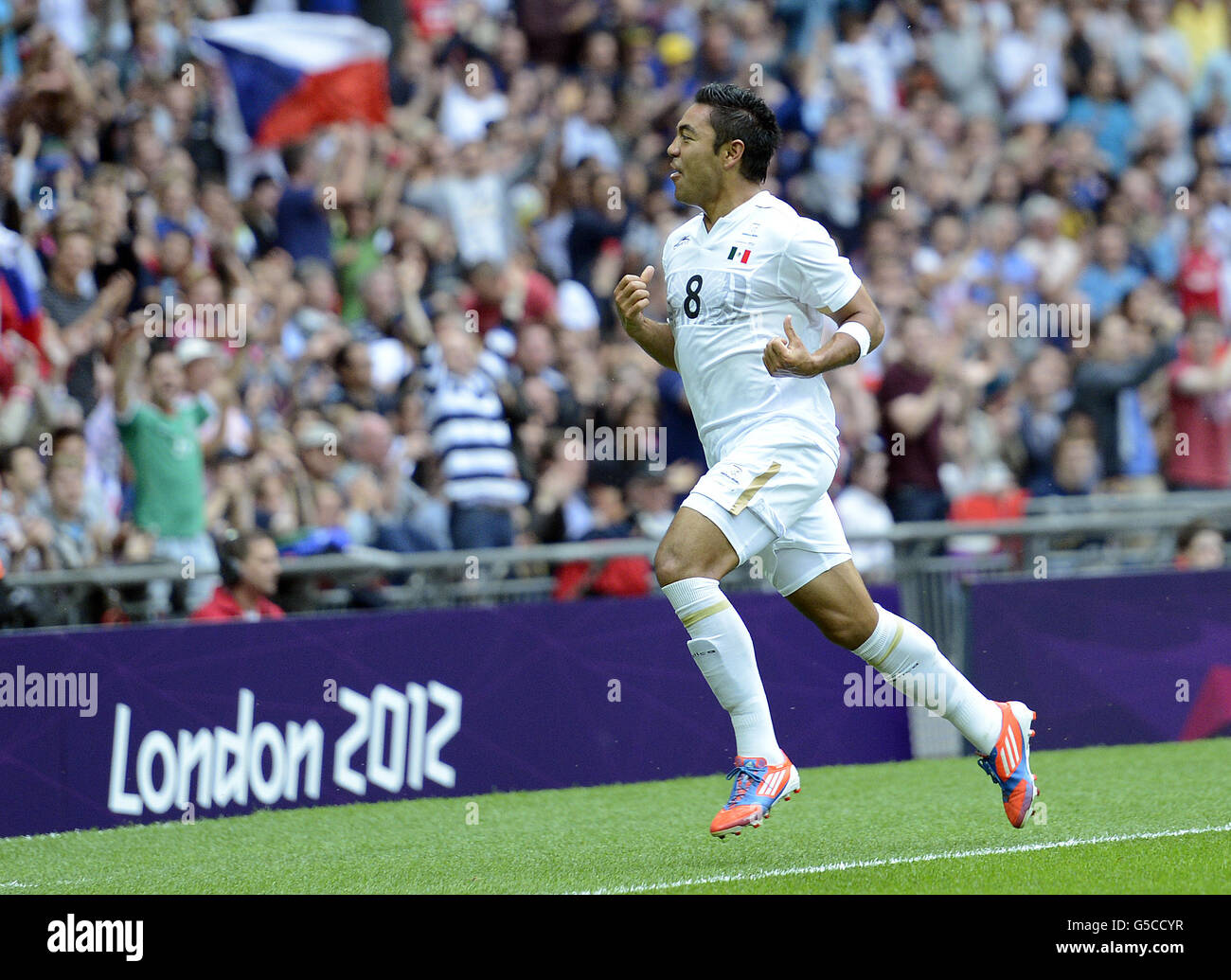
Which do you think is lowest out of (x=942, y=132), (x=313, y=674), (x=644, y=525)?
(x=313, y=674)

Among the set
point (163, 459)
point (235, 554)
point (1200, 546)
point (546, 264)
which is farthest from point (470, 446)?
point (1200, 546)

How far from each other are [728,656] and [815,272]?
4.24ft

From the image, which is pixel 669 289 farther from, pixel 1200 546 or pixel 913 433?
pixel 1200 546

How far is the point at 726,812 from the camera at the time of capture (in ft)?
21.0

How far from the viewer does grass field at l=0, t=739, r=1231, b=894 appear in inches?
252

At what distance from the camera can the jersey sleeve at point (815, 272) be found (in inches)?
265

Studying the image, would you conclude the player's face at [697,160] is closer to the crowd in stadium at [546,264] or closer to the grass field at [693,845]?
the grass field at [693,845]

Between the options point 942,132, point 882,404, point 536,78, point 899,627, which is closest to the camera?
point 899,627

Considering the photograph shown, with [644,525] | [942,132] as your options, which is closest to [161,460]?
[644,525]

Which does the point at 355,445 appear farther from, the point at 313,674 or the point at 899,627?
the point at 899,627

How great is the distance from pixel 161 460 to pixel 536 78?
5.65m

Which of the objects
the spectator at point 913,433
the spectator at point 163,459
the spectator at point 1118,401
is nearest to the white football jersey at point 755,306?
the spectator at point 163,459

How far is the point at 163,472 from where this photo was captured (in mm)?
10250

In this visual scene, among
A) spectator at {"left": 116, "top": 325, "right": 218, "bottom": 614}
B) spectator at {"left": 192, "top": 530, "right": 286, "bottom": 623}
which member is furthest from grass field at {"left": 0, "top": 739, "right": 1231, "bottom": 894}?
spectator at {"left": 116, "top": 325, "right": 218, "bottom": 614}
